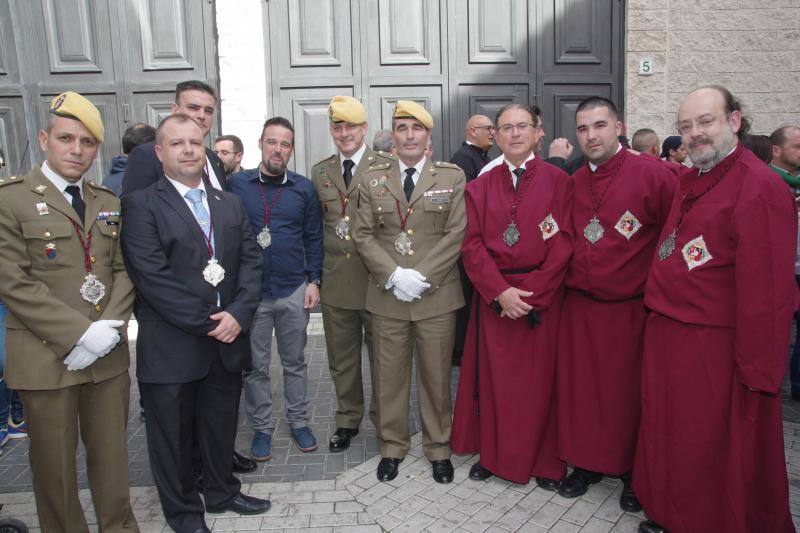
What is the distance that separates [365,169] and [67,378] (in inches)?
89.2

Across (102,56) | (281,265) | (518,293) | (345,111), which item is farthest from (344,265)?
(102,56)

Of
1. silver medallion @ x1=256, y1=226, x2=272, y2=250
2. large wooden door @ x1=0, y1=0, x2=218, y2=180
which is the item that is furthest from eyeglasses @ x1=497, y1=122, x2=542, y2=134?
large wooden door @ x1=0, y1=0, x2=218, y2=180

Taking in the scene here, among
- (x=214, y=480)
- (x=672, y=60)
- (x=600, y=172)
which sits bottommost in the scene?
(x=214, y=480)

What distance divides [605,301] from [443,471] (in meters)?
1.47

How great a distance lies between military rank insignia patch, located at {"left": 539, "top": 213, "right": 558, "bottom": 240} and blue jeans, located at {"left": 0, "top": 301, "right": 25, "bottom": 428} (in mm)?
3296

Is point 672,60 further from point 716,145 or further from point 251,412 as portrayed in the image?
point 251,412

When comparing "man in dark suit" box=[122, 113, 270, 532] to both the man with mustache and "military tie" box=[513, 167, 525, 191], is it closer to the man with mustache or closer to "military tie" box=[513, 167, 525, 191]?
the man with mustache

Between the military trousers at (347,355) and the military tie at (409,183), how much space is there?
93cm

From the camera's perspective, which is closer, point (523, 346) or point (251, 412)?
point (523, 346)

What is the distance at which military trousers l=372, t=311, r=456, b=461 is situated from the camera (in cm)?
399

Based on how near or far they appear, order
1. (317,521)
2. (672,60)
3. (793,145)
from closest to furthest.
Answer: (317,521)
(793,145)
(672,60)

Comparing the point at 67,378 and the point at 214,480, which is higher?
the point at 67,378

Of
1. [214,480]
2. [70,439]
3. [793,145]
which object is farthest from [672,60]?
[70,439]

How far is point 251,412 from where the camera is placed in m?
4.41
